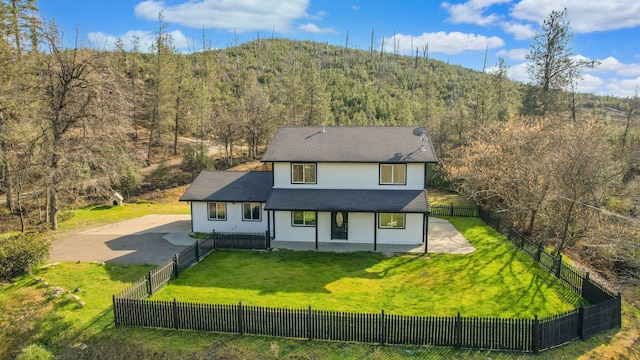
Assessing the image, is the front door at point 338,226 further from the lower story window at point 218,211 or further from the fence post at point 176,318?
the fence post at point 176,318

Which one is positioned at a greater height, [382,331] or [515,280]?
[382,331]

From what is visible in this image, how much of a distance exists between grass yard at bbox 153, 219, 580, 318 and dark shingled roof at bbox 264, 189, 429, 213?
108 inches

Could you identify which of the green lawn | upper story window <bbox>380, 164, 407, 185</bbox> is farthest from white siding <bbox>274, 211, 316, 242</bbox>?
upper story window <bbox>380, 164, 407, 185</bbox>

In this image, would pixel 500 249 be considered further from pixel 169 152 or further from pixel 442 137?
pixel 169 152

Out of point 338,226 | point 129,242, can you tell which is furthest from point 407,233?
point 129,242

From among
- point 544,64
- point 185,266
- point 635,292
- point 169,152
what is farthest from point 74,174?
point 544,64

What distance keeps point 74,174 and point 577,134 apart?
32996 millimetres

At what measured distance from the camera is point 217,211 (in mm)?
27000

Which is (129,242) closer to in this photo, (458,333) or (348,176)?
(348,176)

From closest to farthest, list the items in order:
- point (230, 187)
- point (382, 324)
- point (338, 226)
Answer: point (382, 324) → point (338, 226) → point (230, 187)

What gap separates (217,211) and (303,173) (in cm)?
677

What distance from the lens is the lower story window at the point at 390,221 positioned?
24.2m

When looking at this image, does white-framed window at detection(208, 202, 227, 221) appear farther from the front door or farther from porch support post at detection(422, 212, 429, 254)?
porch support post at detection(422, 212, 429, 254)

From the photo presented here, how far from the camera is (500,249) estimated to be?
78.2 ft
